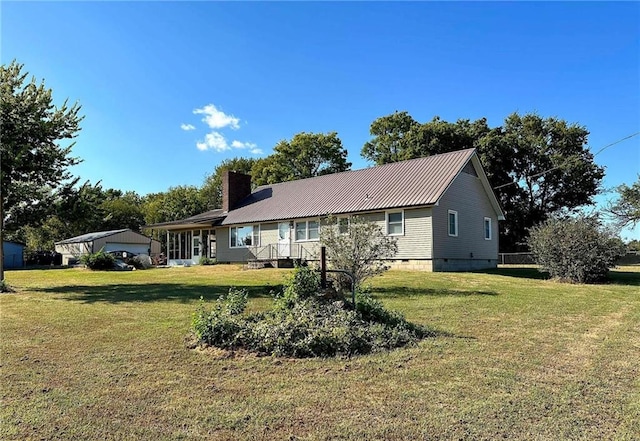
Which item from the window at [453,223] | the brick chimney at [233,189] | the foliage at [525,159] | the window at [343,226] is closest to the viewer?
the window at [343,226]

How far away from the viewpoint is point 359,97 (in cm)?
1827

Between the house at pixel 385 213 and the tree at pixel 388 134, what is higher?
the tree at pixel 388 134

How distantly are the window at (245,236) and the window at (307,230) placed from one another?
3.17m

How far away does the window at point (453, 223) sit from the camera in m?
21.0

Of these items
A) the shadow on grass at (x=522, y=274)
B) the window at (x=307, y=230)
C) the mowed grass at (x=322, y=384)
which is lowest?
the mowed grass at (x=322, y=384)

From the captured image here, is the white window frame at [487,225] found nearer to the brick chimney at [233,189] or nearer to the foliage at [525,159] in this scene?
the foliage at [525,159]

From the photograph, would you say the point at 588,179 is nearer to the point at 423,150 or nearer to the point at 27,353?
the point at 423,150

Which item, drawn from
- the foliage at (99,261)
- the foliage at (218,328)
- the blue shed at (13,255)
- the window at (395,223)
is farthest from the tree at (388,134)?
the foliage at (218,328)

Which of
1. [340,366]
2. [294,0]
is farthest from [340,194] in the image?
[340,366]

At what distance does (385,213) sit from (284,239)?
6423 millimetres

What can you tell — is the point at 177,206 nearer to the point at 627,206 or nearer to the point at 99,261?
the point at 99,261

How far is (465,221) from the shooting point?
875 inches

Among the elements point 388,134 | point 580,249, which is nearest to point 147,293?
point 580,249

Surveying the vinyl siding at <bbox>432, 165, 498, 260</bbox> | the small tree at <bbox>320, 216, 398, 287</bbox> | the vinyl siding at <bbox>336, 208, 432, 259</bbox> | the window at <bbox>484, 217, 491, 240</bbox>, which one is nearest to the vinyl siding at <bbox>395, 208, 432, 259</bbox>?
the vinyl siding at <bbox>336, 208, 432, 259</bbox>
